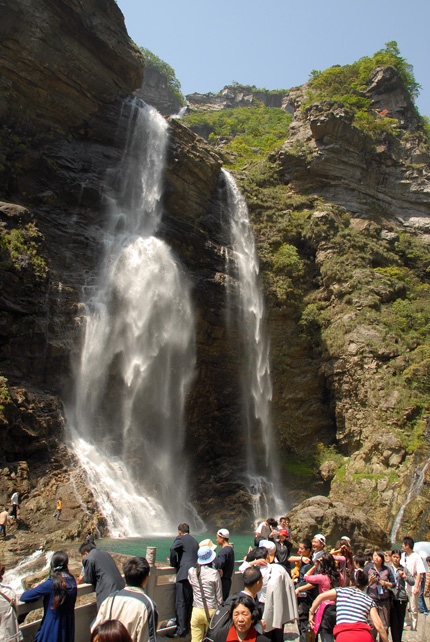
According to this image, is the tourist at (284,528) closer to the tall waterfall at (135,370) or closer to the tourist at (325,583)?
the tourist at (325,583)

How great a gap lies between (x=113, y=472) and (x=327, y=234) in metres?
18.7

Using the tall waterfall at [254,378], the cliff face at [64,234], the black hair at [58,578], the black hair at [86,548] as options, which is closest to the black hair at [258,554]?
the black hair at [86,548]

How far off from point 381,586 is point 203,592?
252cm

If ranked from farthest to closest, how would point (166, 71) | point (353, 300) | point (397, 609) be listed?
point (166, 71) < point (353, 300) < point (397, 609)

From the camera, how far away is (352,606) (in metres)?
4.11

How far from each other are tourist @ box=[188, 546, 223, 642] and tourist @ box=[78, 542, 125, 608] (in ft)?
3.28

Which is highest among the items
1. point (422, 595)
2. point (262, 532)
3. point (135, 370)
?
point (135, 370)

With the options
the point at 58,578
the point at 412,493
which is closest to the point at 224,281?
the point at 412,493

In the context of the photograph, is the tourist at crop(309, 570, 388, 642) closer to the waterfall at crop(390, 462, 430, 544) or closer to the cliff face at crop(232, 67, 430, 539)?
the cliff face at crop(232, 67, 430, 539)

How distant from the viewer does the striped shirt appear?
405 centimetres

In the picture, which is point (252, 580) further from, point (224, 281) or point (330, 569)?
point (224, 281)

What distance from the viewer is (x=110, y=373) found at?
800 inches

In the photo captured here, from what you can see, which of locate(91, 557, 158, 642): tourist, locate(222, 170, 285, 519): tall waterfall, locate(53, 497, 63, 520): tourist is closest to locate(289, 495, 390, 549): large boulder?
locate(53, 497, 63, 520): tourist

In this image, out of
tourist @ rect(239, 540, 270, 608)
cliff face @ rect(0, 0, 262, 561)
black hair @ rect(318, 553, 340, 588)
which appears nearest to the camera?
tourist @ rect(239, 540, 270, 608)
